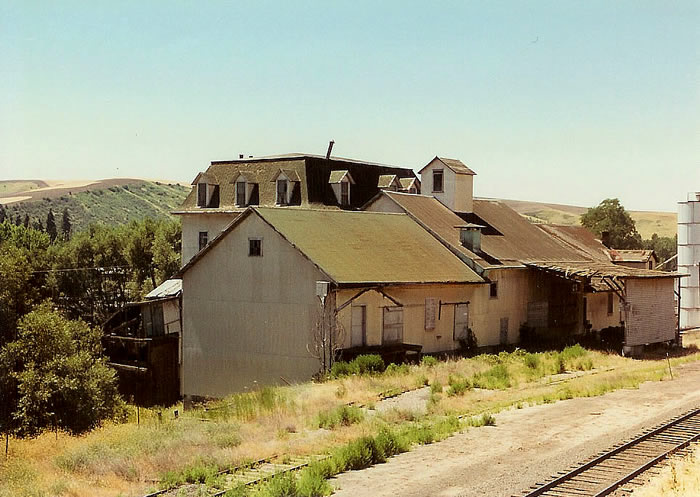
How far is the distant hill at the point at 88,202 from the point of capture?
156 meters

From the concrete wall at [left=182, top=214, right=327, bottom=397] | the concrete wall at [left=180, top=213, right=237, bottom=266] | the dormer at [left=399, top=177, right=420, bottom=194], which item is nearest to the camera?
the concrete wall at [left=182, top=214, right=327, bottom=397]

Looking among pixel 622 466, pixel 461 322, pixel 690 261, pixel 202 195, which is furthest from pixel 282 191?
pixel 622 466

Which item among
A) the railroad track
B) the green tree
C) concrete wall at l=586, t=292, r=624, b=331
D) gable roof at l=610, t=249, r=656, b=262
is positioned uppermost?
gable roof at l=610, t=249, r=656, b=262

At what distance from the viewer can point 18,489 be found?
49.6ft

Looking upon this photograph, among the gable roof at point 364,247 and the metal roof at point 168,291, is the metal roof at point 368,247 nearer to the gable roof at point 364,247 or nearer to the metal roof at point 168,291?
the gable roof at point 364,247

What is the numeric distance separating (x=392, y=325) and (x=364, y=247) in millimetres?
3853

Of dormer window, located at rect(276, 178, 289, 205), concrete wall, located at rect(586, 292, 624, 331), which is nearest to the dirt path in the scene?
concrete wall, located at rect(586, 292, 624, 331)

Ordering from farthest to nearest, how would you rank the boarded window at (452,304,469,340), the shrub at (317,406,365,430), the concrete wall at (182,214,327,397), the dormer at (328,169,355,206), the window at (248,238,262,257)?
1. the dormer at (328,169,355,206)
2. the boarded window at (452,304,469,340)
3. the window at (248,238,262,257)
4. the concrete wall at (182,214,327,397)
5. the shrub at (317,406,365,430)

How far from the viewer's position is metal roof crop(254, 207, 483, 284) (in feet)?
105

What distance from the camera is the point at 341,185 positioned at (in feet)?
174

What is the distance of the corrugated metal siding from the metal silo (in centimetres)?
1415

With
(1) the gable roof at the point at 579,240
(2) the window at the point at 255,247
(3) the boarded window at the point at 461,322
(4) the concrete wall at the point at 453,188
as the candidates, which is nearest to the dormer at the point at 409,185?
(1) the gable roof at the point at 579,240

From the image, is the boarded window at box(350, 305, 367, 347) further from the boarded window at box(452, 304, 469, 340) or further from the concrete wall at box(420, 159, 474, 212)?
the concrete wall at box(420, 159, 474, 212)

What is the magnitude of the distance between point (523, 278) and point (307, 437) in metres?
23.7
